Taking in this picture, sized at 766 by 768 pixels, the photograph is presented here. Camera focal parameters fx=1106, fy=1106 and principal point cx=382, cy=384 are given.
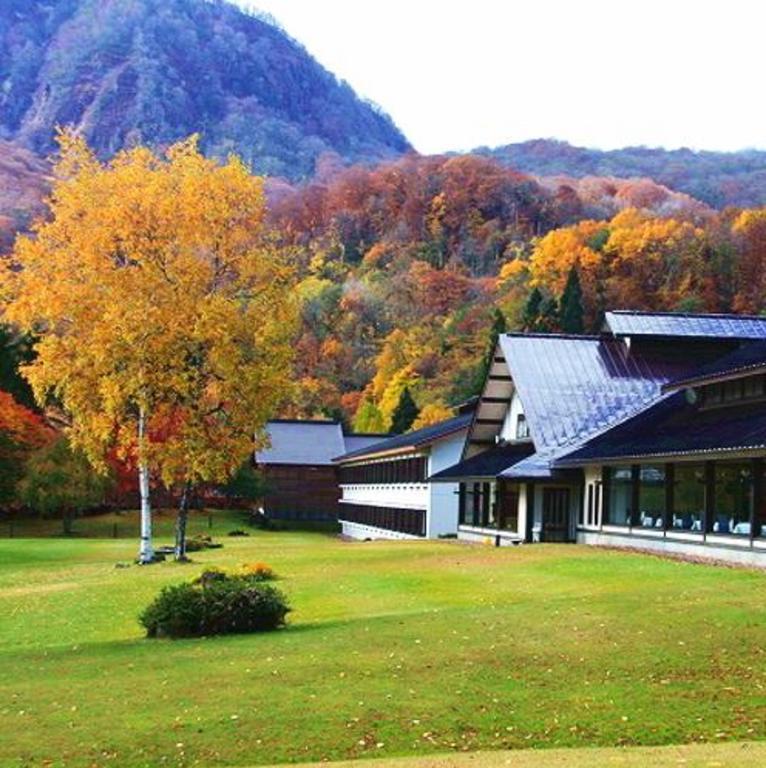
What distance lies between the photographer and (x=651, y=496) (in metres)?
32.6

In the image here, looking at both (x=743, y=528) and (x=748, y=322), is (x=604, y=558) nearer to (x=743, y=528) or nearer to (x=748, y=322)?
(x=743, y=528)

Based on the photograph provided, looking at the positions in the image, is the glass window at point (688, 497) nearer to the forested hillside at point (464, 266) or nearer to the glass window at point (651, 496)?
the glass window at point (651, 496)

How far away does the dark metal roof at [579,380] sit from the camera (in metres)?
38.9

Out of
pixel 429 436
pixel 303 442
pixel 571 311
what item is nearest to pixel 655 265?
pixel 571 311

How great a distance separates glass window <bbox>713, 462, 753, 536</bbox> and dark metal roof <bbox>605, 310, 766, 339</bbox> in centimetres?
1541

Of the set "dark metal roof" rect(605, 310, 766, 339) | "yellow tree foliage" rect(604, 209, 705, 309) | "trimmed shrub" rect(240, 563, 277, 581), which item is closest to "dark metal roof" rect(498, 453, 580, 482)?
"dark metal roof" rect(605, 310, 766, 339)

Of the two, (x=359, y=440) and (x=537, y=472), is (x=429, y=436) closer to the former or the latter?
(x=537, y=472)

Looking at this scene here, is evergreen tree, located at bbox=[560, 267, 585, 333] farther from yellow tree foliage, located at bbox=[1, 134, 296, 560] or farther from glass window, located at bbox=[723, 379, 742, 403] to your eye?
glass window, located at bbox=[723, 379, 742, 403]

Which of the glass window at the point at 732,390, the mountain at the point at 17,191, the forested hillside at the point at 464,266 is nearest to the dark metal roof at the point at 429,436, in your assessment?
the forested hillside at the point at 464,266

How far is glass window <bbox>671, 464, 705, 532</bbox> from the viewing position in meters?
29.3

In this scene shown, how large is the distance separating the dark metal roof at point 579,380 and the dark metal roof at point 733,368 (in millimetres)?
4677

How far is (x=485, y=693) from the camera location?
13.1m

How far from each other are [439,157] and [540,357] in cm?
11211

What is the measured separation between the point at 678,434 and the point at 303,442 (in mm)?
54117
